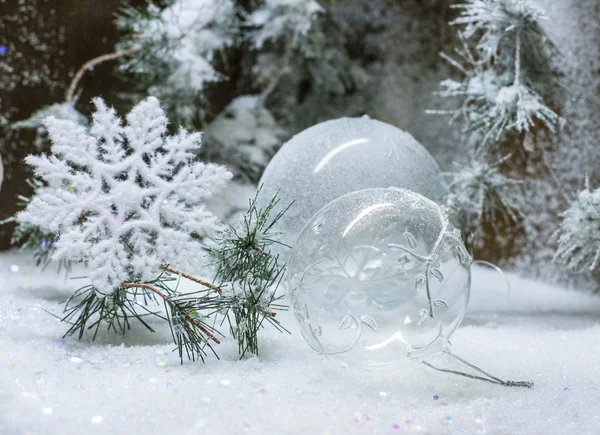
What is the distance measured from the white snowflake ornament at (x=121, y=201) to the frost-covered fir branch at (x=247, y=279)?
0.13ft

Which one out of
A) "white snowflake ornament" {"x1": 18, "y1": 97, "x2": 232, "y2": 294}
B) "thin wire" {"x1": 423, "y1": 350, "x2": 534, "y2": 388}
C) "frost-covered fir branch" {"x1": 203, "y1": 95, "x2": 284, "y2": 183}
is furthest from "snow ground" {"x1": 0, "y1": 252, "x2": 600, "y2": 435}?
"frost-covered fir branch" {"x1": 203, "y1": 95, "x2": 284, "y2": 183}

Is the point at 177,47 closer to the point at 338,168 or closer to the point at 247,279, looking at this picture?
the point at 338,168

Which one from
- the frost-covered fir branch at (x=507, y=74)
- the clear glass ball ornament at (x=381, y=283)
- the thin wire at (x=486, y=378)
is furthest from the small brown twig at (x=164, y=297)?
the frost-covered fir branch at (x=507, y=74)

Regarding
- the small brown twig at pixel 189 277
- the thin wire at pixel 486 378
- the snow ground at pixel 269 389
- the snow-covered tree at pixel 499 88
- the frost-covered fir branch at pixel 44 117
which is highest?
the snow-covered tree at pixel 499 88

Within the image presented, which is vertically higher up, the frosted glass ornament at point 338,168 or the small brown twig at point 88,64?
the small brown twig at point 88,64

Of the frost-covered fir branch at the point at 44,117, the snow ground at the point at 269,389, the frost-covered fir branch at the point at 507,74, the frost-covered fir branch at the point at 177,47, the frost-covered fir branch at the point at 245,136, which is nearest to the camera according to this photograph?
the snow ground at the point at 269,389

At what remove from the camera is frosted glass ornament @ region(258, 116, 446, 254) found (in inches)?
43.6

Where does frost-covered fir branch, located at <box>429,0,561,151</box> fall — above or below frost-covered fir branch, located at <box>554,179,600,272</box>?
above

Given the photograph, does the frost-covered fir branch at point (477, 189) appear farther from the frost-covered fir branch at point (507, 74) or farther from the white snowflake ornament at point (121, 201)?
the white snowflake ornament at point (121, 201)

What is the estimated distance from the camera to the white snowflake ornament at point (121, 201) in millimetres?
859

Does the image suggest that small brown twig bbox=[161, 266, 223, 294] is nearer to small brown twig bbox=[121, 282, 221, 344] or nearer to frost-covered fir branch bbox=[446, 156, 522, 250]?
small brown twig bbox=[121, 282, 221, 344]

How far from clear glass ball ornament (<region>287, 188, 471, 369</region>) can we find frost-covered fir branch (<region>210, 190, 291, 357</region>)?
54 mm

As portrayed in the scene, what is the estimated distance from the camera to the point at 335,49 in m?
1.83

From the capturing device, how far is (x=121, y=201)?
883mm
